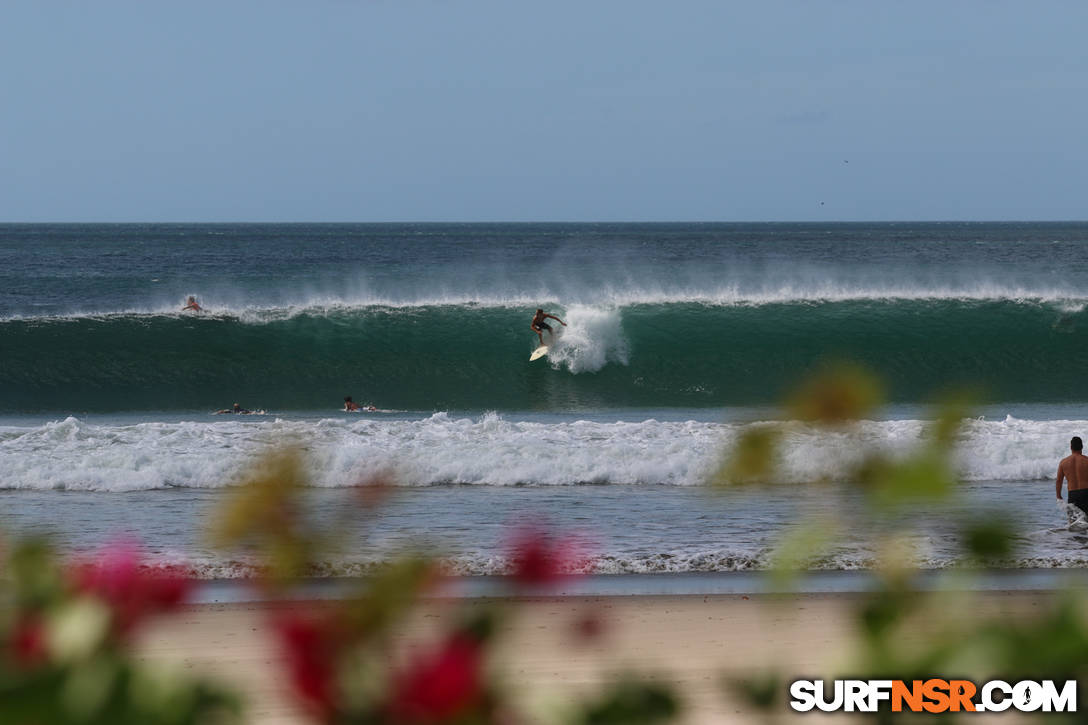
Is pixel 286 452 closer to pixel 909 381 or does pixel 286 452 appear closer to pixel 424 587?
pixel 424 587

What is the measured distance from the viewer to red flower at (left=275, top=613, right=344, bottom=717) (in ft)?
2.42

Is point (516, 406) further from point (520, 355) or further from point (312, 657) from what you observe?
point (312, 657)

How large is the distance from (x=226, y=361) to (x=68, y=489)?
13225 mm

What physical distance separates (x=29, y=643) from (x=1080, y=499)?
11.0 metres

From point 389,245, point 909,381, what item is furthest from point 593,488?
point 389,245

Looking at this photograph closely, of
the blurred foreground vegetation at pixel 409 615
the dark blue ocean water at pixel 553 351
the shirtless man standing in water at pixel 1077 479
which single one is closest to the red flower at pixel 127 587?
the blurred foreground vegetation at pixel 409 615

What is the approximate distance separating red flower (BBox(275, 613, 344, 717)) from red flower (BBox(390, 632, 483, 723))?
43 millimetres

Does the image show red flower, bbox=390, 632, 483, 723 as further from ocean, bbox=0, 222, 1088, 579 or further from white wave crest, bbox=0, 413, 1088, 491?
white wave crest, bbox=0, 413, 1088, 491

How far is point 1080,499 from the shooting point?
10.6 metres

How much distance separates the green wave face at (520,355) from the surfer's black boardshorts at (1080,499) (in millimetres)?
11426

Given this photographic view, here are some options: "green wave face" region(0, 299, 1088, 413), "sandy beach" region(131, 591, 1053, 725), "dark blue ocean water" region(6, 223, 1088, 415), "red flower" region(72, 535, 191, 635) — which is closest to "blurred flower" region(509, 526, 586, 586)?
"red flower" region(72, 535, 191, 635)

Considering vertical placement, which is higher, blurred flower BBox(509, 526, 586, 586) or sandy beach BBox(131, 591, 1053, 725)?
blurred flower BBox(509, 526, 586, 586)

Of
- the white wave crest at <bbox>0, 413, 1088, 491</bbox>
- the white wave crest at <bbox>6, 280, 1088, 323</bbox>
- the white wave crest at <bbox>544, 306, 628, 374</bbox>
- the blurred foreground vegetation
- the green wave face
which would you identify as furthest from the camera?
the white wave crest at <bbox>6, 280, 1088, 323</bbox>

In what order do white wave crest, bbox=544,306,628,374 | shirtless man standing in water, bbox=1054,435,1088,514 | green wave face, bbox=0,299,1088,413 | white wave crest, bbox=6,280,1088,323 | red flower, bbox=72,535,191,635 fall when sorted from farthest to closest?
white wave crest, bbox=6,280,1088,323
white wave crest, bbox=544,306,628,374
green wave face, bbox=0,299,1088,413
shirtless man standing in water, bbox=1054,435,1088,514
red flower, bbox=72,535,191,635
